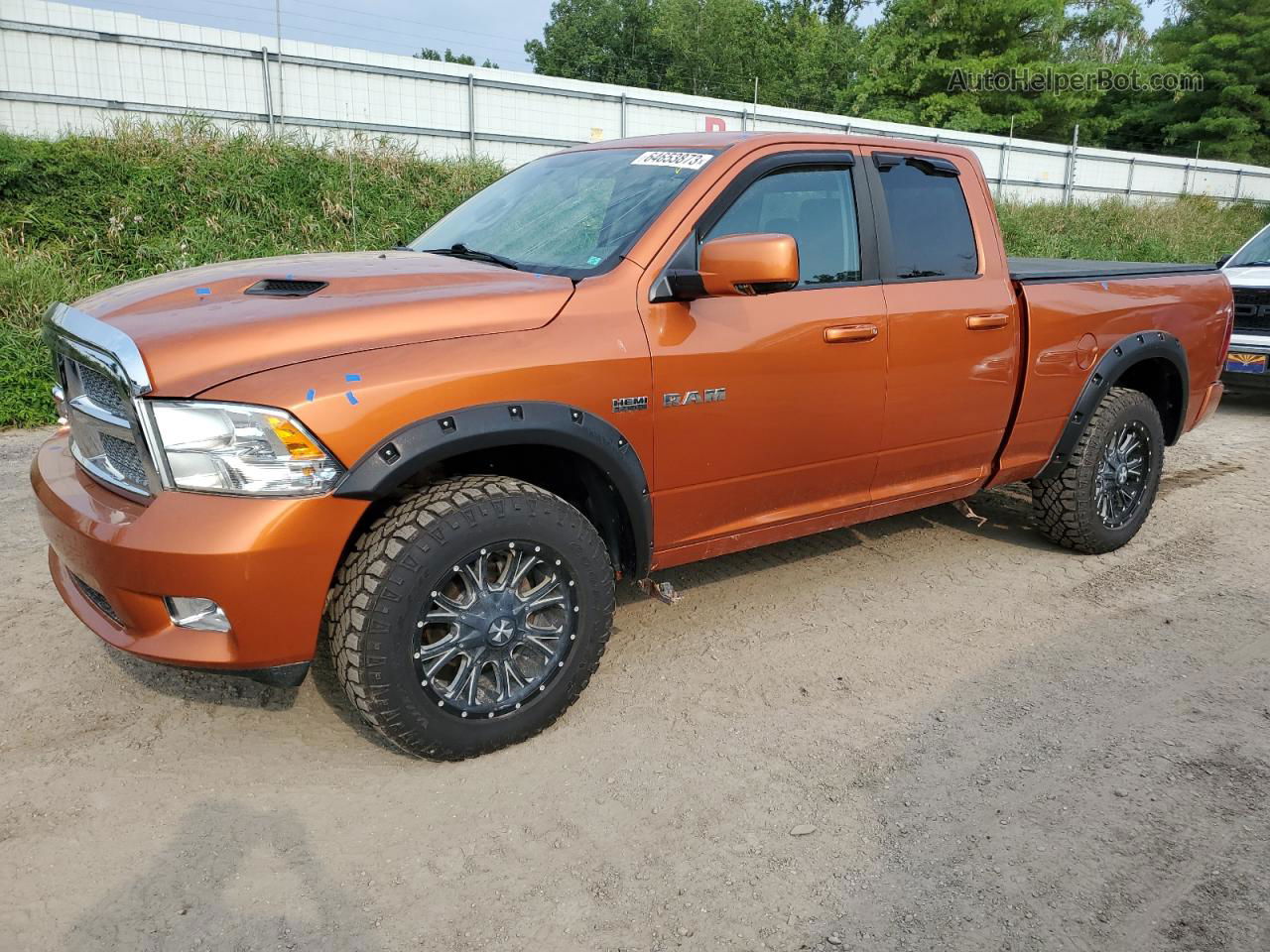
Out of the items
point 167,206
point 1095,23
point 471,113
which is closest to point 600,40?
point 1095,23

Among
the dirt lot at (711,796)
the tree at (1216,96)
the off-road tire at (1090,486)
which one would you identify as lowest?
the dirt lot at (711,796)

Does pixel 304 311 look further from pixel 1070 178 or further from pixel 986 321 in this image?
pixel 1070 178

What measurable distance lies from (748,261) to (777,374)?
572 mm

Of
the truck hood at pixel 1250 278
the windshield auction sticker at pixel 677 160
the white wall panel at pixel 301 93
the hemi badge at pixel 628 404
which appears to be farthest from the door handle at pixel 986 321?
the white wall panel at pixel 301 93

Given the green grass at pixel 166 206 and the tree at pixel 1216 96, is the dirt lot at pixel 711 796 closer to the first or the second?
the green grass at pixel 166 206

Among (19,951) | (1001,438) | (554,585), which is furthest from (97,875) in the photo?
(1001,438)

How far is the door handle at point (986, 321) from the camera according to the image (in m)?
4.05

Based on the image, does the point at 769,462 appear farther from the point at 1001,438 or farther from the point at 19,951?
the point at 19,951

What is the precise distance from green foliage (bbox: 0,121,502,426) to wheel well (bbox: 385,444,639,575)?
592 cm

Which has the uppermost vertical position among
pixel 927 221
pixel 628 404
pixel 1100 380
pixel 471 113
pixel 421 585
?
pixel 471 113

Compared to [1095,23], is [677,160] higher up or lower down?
lower down

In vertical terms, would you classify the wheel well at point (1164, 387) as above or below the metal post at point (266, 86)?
below

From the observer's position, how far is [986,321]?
4.10 metres

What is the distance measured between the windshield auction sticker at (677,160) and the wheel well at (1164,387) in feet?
9.50
